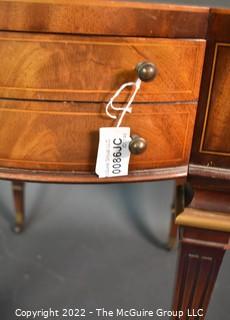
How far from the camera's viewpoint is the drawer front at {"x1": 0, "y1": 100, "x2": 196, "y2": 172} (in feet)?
1.52

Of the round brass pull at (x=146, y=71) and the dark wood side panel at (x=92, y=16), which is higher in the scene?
the dark wood side panel at (x=92, y=16)

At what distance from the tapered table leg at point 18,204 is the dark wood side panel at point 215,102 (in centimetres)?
69

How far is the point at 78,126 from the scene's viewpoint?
1.54 ft

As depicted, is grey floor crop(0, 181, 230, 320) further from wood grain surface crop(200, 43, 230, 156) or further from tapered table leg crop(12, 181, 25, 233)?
wood grain surface crop(200, 43, 230, 156)

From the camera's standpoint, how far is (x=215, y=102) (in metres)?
0.47

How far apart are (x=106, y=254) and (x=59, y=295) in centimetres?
19

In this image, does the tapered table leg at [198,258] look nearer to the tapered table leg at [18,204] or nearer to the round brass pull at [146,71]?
the round brass pull at [146,71]

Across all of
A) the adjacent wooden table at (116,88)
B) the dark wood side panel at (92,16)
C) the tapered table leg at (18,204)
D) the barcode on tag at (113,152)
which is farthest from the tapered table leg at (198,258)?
the tapered table leg at (18,204)

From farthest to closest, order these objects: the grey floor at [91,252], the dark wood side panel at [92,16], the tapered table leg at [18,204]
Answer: the tapered table leg at [18,204] < the grey floor at [91,252] < the dark wood side panel at [92,16]

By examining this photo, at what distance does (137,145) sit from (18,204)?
0.75 metres

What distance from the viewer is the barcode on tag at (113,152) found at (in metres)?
0.47

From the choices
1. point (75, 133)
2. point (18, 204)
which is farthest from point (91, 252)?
point (75, 133)

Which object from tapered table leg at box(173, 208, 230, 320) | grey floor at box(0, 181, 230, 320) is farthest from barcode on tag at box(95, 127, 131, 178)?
grey floor at box(0, 181, 230, 320)

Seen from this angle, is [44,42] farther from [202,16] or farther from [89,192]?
[89,192]
